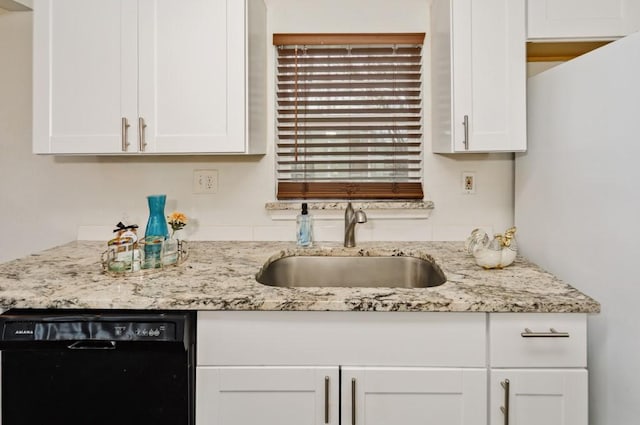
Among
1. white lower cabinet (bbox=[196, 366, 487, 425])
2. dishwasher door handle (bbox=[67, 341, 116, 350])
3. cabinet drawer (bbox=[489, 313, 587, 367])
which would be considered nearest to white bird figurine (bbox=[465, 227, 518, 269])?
cabinet drawer (bbox=[489, 313, 587, 367])

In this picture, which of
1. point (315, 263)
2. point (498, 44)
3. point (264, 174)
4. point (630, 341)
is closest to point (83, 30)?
point (264, 174)

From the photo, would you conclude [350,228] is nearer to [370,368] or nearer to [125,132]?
[370,368]

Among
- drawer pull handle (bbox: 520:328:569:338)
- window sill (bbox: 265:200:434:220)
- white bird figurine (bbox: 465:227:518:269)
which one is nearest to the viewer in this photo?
drawer pull handle (bbox: 520:328:569:338)

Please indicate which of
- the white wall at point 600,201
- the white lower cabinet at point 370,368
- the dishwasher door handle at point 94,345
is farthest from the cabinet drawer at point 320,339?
the white wall at point 600,201

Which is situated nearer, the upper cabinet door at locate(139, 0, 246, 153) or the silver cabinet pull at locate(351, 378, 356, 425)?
the silver cabinet pull at locate(351, 378, 356, 425)

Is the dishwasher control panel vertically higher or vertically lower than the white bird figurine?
lower

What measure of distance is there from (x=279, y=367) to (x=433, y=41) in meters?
1.55

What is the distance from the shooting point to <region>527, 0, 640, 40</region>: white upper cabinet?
1.54 metres

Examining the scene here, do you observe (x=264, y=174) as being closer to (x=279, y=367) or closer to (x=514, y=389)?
(x=279, y=367)

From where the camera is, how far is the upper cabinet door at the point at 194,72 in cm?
157

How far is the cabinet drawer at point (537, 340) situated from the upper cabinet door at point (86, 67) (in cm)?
148

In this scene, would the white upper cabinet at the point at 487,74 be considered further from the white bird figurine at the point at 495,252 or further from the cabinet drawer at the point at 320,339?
the cabinet drawer at the point at 320,339

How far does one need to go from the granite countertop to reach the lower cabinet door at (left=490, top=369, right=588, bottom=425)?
184 mm

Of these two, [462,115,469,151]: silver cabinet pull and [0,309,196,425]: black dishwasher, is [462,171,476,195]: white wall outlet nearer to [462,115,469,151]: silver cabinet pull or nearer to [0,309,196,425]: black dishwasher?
[462,115,469,151]: silver cabinet pull
